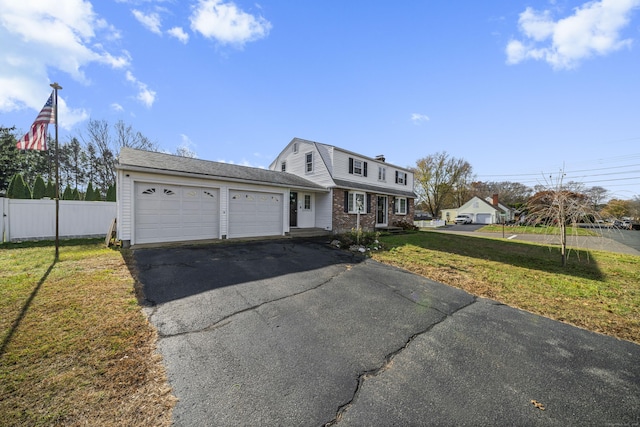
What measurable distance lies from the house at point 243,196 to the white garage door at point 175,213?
3 cm

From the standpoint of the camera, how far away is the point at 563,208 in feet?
24.4

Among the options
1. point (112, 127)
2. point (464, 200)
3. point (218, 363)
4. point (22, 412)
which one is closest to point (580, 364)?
point (218, 363)

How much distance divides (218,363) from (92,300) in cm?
299

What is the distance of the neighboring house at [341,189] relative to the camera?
1447 centimetres

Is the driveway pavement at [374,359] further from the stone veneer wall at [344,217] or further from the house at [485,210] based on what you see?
the house at [485,210]

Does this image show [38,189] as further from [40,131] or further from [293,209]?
[293,209]

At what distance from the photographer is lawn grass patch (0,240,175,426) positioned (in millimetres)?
2061

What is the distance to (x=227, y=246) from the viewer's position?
8.96 metres

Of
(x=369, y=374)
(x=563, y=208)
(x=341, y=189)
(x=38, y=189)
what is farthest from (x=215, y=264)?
(x=38, y=189)

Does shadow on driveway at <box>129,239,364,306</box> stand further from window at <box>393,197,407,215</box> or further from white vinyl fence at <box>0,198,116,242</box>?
window at <box>393,197,407,215</box>

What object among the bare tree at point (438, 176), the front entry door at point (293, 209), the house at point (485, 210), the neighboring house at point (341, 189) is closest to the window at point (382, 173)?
the neighboring house at point (341, 189)

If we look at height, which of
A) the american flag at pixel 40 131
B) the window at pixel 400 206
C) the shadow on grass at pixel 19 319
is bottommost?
the shadow on grass at pixel 19 319

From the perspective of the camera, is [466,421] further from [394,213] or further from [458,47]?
[394,213]

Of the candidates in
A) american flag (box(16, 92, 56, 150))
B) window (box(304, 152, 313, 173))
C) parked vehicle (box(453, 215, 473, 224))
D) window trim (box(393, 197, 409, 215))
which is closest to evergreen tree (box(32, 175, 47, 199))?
american flag (box(16, 92, 56, 150))
